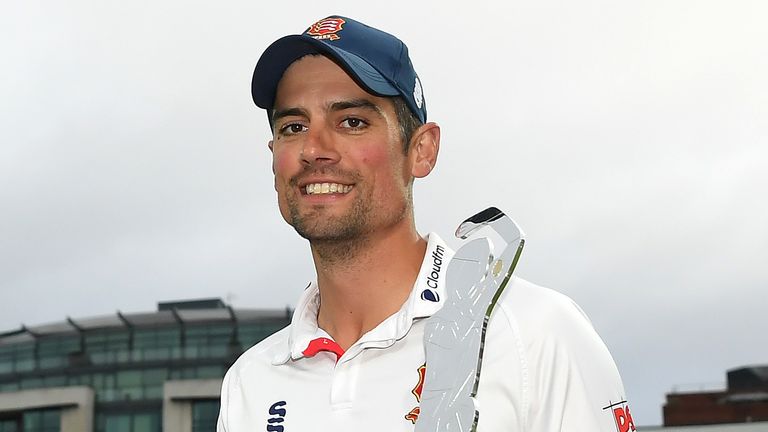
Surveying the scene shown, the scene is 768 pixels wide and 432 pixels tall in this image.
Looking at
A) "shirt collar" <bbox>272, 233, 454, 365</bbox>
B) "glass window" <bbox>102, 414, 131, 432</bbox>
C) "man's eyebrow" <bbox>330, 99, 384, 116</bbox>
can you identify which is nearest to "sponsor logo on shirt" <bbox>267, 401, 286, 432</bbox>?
"shirt collar" <bbox>272, 233, 454, 365</bbox>

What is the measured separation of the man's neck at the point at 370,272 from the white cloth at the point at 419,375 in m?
0.08

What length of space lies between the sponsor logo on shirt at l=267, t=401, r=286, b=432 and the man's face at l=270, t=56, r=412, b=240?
0.66 m

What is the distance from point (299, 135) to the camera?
153 inches

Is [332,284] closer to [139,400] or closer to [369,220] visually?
[369,220]

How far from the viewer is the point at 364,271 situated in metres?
3.90

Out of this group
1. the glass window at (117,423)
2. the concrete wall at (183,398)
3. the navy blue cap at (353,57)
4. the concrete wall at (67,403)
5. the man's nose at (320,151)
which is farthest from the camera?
the glass window at (117,423)

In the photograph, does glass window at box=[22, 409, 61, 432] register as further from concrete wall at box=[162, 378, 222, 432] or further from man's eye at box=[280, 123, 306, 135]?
man's eye at box=[280, 123, 306, 135]

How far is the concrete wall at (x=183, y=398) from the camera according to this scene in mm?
→ 49000

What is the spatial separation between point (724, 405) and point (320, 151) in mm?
62575

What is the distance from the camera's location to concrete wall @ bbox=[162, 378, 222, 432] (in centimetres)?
4900

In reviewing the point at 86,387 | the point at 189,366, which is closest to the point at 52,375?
the point at 86,387

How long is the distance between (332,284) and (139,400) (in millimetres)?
48583

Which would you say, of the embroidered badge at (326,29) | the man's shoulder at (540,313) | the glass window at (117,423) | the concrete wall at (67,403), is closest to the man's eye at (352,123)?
the embroidered badge at (326,29)

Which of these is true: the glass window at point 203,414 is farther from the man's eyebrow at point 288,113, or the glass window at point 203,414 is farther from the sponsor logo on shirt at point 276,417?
the man's eyebrow at point 288,113
